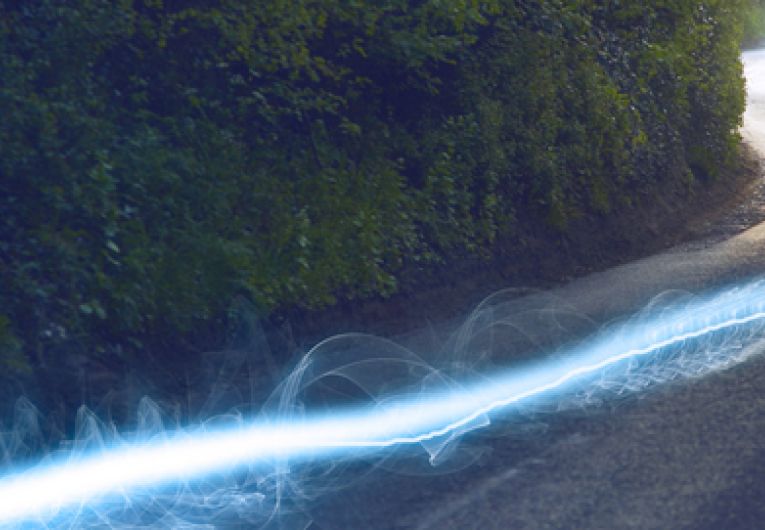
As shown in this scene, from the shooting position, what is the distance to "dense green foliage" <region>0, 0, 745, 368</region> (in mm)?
8578

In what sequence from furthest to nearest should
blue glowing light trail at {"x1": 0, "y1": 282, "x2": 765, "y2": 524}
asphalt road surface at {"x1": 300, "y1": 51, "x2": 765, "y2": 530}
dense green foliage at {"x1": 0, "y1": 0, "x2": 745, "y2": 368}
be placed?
dense green foliage at {"x1": 0, "y1": 0, "x2": 745, "y2": 368}
blue glowing light trail at {"x1": 0, "y1": 282, "x2": 765, "y2": 524}
asphalt road surface at {"x1": 300, "y1": 51, "x2": 765, "y2": 530}

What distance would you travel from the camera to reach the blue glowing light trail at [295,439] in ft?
20.6

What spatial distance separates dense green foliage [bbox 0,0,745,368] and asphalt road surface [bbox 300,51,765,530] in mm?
2779

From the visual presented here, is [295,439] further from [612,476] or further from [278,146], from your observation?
[278,146]

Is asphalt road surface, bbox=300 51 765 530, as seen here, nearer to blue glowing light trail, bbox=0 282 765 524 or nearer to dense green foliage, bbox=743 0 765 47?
blue glowing light trail, bbox=0 282 765 524

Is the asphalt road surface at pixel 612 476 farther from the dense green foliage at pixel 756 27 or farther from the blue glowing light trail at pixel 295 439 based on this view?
the dense green foliage at pixel 756 27

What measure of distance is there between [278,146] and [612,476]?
5.30 meters

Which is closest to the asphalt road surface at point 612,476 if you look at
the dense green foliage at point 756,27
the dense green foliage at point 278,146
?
the dense green foliage at point 278,146

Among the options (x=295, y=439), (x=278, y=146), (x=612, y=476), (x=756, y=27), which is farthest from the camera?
(x=756, y=27)

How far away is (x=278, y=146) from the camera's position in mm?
10750

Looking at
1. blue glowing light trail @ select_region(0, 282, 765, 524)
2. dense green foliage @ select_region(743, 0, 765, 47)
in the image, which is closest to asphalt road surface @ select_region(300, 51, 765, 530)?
blue glowing light trail @ select_region(0, 282, 765, 524)

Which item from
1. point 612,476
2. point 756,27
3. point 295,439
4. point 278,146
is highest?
point 756,27

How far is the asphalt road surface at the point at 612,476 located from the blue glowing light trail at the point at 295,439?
0.44 m

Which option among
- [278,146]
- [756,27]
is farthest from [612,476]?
[756,27]
